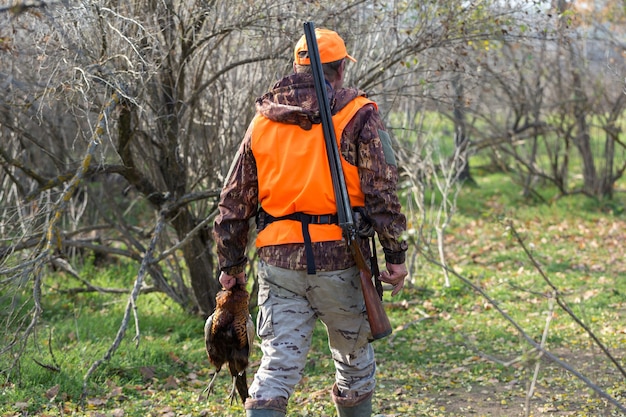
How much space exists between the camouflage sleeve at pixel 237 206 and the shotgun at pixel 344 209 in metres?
0.40

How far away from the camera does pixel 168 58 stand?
18.9 feet

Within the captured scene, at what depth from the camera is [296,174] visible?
11.7 ft

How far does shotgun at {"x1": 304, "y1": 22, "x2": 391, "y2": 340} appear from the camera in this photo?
3533 mm

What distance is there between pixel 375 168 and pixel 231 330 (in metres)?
1.16

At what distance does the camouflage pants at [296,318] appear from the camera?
11.8ft

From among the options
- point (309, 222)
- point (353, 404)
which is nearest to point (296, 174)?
point (309, 222)

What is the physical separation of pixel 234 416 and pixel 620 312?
409cm

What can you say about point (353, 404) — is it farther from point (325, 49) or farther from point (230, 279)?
point (325, 49)

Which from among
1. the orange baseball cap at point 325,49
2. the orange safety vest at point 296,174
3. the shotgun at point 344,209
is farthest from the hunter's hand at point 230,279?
the orange baseball cap at point 325,49

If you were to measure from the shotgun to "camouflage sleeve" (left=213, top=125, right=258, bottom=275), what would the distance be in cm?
40

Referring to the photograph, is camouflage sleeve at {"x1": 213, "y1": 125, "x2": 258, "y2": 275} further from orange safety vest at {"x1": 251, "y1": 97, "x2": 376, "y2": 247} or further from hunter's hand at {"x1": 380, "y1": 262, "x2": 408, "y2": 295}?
hunter's hand at {"x1": 380, "y1": 262, "x2": 408, "y2": 295}

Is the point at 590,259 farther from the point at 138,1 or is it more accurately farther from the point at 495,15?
the point at 138,1

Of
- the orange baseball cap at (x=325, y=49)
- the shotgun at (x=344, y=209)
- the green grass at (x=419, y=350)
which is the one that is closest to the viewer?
the shotgun at (x=344, y=209)

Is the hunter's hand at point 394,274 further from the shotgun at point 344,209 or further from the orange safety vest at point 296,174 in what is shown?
the orange safety vest at point 296,174
